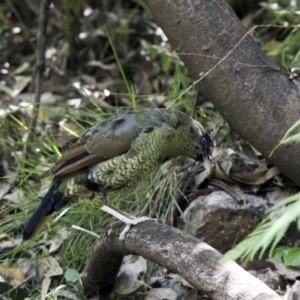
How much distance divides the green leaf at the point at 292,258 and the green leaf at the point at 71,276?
46.5 inches

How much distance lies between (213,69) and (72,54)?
303 centimetres

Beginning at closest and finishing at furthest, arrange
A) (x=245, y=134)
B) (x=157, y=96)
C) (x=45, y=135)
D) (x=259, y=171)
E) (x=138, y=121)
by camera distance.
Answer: (x=138, y=121)
(x=245, y=134)
(x=259, y=171)
(x=45, y=135)
(x=157, y=96)

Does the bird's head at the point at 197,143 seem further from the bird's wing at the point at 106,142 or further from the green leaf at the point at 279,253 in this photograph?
the green leaf at the point at 279,253

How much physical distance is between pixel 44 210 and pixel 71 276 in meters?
0.41

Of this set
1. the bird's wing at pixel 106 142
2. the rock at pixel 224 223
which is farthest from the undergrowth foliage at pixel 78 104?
the bird's wing at pixel 106 142

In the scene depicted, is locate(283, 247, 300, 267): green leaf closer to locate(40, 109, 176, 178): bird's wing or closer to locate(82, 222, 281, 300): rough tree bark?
locate(82, 222, 281, 300): rough tree bark

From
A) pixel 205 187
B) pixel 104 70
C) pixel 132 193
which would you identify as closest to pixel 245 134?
pixel 205 187

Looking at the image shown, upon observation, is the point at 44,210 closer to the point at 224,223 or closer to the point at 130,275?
the point at 130,275

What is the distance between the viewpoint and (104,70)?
23.6 feet

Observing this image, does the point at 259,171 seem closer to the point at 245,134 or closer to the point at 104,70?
the point at 245,134

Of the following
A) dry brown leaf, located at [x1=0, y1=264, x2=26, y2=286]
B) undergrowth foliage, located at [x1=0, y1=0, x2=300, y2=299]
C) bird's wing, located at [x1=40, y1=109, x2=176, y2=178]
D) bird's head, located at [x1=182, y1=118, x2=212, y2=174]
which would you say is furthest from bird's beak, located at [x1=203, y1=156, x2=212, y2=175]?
dry brown leaf, located at [x1=0, y1=264, x2=26, y2=286]

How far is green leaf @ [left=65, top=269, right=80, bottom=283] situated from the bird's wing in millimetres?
589

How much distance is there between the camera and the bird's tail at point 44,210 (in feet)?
13.7

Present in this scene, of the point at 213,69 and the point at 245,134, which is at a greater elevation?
the point at 213,69
